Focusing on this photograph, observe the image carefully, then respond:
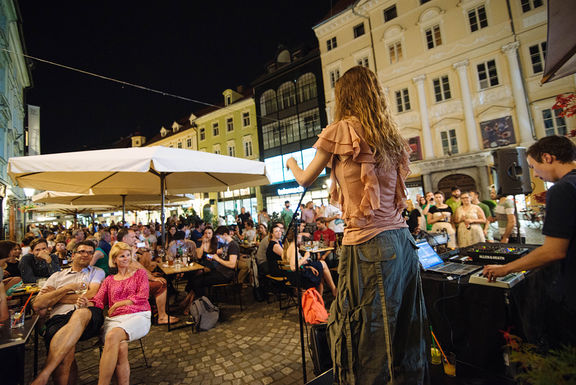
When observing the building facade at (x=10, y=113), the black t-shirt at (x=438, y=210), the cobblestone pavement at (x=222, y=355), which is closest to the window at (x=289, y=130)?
the black t-shirt at (x=438, y=210)

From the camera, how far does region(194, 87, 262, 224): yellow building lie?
84.8ft

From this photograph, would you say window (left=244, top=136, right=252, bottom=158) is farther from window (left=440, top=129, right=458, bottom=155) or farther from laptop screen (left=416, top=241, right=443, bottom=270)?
laptop screen (left=416, top=241, right=443, bottom=270)

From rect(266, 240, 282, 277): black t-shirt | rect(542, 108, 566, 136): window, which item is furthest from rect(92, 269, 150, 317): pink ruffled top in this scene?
rect(542, 108, 566, 136): window

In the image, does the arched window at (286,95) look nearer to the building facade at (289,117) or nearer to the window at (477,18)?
the building facade at (289,117)

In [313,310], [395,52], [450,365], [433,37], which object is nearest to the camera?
[450,365]

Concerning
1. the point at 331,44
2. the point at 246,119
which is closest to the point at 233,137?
the point at 246,119

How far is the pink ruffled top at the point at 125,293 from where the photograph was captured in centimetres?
317

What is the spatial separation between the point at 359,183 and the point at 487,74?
1788 cm

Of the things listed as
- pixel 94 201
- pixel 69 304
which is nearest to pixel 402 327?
pixel 69 304

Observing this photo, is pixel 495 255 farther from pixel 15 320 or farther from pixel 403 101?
pixel 403 101

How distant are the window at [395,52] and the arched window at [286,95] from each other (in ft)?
27.1

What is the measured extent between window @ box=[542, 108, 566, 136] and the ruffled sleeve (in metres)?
16.6

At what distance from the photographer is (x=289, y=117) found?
23125 mm

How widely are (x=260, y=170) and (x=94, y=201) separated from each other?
7468 millimetres
